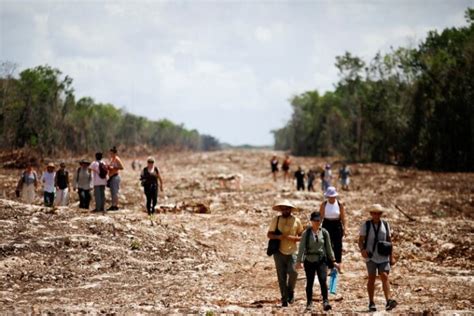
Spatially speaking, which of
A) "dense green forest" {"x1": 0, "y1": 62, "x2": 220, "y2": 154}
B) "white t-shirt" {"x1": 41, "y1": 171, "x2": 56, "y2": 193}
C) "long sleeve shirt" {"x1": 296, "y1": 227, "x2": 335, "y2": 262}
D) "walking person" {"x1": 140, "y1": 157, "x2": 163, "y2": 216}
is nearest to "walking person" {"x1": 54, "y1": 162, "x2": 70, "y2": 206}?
"white t-shirt" {"x1": 41, "y1": 171, "x2": 56, "y2": 193}

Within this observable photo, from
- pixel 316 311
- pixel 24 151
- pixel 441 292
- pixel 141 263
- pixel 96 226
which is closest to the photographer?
pixel 316 311

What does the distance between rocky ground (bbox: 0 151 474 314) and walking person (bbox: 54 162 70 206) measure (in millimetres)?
1369

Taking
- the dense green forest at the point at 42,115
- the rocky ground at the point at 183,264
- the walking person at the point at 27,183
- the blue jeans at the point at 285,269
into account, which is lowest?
the rocky ground at the point at 183,264

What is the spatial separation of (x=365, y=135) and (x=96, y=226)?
41.9 m

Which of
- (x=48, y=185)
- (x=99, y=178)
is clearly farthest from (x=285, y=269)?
(x=48, y=185)

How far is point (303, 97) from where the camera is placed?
95812 millimetres

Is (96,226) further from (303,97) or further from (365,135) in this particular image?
(303,97)

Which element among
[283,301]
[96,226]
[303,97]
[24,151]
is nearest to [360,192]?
[96,226]

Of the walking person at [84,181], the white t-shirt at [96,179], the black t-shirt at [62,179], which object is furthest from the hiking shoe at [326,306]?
the black t-shirt at [62,179]

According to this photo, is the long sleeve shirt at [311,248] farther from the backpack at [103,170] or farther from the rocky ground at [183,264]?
the backpack at [103,170]

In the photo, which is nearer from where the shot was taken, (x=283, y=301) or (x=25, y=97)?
(x=283, y=301)

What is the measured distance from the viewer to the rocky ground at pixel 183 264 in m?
7.45

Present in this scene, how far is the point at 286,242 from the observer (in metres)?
7.27

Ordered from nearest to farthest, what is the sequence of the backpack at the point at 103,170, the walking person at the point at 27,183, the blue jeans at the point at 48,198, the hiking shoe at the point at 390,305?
the hiking shoe at the point at 390,305
the backpack at the point at 103,170
the blue jeans at the point at 48,198
the walking person at the point at 27,183
